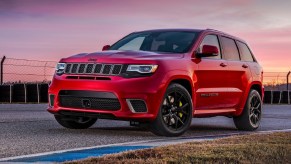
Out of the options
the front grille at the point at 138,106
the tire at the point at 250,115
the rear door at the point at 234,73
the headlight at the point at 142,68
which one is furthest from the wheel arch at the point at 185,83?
the tire at the point at 250,115

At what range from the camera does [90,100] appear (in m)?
9.58

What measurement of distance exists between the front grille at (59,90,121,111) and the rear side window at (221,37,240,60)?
3.00m

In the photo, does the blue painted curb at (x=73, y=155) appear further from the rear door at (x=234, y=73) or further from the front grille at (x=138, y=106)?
the rear door at (x=234, y=73)

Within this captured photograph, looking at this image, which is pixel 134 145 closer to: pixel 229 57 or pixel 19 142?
pixel 19 142

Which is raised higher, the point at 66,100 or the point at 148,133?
the point at 66,100

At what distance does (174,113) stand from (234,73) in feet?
7.25

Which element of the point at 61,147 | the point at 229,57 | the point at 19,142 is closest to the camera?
the point at 61,147

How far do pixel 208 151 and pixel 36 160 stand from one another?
2.05m

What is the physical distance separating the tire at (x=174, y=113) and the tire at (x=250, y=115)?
7.74 ft

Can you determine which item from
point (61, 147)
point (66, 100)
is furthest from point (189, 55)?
point (61, 147)

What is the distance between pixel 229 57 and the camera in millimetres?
11789

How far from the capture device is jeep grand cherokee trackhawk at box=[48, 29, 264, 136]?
9430 millimetres

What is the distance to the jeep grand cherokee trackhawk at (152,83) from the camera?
943 centimetres

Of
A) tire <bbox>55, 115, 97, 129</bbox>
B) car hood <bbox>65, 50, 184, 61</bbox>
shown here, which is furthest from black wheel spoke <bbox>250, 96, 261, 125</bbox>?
tire <bbox>55, 115, 97, 129</bbox>
